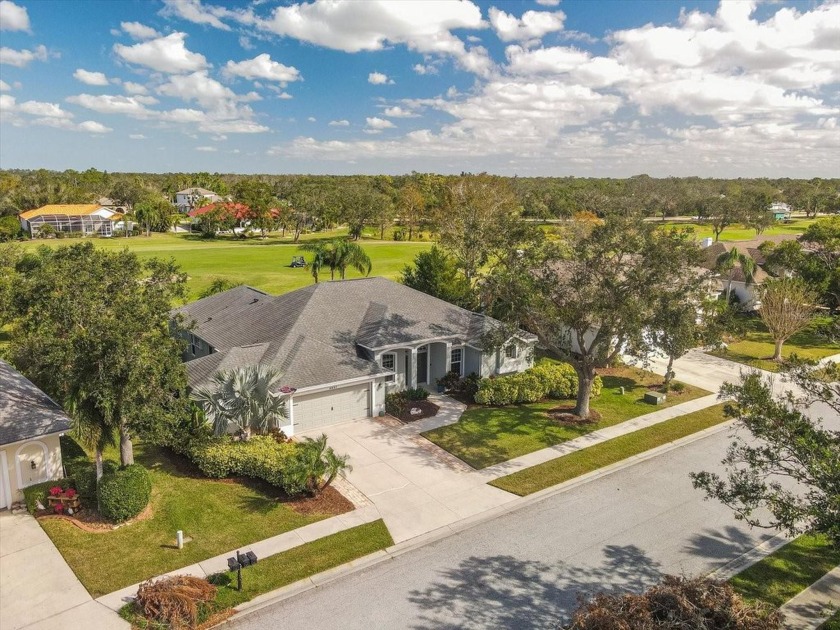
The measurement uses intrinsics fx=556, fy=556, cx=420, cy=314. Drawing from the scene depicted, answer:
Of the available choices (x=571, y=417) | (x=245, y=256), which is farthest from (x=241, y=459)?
(x=245, y=256)

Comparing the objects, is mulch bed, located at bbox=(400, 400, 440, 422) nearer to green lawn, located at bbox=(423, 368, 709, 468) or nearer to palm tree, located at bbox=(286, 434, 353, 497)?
green lawn, located at bbox=(423, 368, 709, 468)

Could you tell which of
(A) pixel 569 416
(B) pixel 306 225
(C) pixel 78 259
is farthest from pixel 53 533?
(B) pixel 306 225

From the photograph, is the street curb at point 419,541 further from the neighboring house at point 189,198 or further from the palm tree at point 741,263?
the neighboring house at point 189,198

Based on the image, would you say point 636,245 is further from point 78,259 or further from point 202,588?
point 78,259

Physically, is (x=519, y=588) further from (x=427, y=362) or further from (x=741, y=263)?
(x=741, y=263)

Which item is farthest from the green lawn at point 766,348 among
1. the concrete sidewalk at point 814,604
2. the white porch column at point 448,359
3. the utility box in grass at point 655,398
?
the concrete sidewalk at point 814,604

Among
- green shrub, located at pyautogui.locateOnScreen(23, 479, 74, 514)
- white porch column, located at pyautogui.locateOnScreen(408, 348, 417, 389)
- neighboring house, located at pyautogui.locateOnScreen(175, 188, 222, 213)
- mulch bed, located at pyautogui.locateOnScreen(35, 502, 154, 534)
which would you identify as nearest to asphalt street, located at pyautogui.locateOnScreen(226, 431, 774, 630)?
mulch bed, located at pyautogui.locateOnScreen(35, 502, 154, 534)
